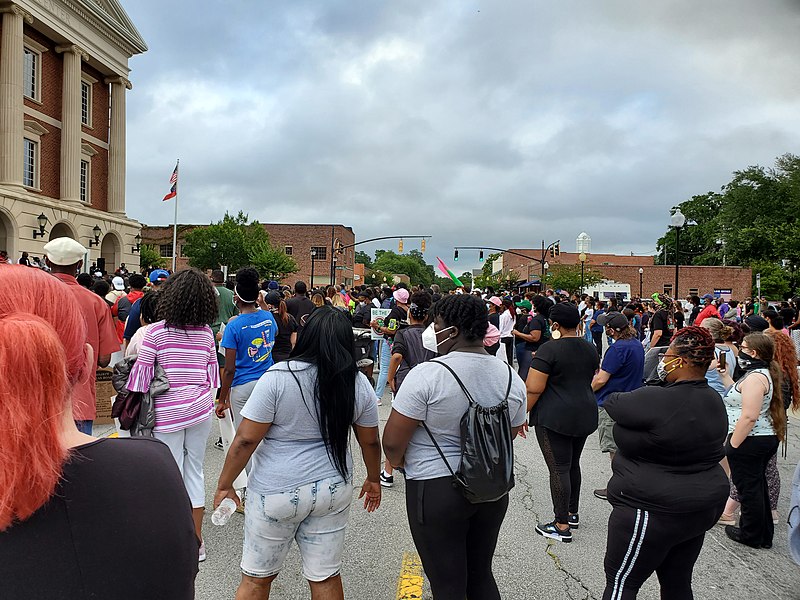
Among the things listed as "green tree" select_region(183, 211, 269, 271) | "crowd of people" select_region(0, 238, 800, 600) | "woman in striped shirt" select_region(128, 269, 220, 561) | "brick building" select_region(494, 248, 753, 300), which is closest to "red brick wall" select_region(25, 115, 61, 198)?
"green tree" select_region(183, 211, 269, 271)

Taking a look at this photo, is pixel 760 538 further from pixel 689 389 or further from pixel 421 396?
pixel 421 396

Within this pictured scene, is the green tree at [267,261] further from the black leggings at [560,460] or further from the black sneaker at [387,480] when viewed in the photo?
the black leggings at [560,460]

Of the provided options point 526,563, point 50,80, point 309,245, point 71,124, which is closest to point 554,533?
point 526,563

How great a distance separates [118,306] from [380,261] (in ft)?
455

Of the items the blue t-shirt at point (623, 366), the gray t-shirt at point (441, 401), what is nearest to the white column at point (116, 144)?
the blue t-shirt at point (623, 366)

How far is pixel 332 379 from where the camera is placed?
2891mm

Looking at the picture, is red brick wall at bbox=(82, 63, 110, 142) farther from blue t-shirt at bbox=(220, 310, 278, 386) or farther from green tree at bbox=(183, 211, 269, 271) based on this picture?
blue t-shirt at bbox=(220, 310, 278, 386)

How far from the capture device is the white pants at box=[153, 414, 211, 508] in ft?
12.8

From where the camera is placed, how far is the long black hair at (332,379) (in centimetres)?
288

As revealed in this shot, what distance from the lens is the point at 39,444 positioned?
3.76 ft

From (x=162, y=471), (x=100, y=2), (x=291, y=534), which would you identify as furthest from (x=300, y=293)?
(x=100, y=2)

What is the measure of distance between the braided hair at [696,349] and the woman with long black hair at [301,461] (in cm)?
185

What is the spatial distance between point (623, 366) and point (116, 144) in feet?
110

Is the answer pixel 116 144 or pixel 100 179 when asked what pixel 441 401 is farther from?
pixel 116 144
